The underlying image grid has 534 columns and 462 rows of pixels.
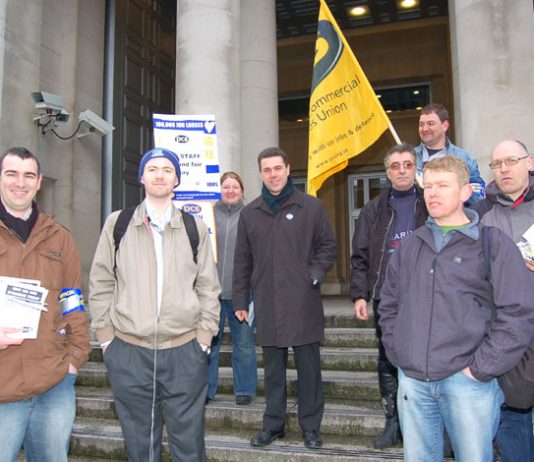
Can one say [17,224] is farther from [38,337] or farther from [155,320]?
[155,320]

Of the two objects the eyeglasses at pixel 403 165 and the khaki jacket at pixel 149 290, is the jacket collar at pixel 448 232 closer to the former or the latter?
the eyeglasses at pixel 403 165

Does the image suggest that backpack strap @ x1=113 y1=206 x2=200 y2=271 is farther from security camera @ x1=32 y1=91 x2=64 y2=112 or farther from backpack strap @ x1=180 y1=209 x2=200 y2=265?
security camera @ x1=32 y1=91 x2=64 y2=112

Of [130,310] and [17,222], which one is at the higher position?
[17,222]

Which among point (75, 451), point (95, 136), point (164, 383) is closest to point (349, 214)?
point (95, 136)

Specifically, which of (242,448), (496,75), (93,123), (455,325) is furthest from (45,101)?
(455,325)

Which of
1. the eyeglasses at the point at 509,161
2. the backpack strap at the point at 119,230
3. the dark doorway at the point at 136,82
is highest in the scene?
the dark doorway at the point at 136,82

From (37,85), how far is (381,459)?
8059 millimetres

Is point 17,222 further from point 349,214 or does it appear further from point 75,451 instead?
point 349,214

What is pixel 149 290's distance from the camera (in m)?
3.16

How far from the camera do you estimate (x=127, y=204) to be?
12023 millimetres

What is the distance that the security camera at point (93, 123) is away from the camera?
1027cm

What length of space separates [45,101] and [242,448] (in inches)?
273

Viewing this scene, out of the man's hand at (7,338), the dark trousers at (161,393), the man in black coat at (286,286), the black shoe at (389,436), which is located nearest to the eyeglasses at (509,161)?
the man in black coat at (286,286)

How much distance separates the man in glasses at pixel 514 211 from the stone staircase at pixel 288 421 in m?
0.91
